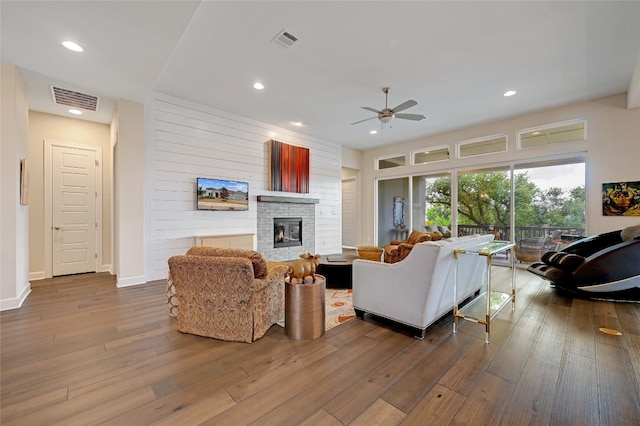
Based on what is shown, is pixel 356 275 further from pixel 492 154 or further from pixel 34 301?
pixel 492 154

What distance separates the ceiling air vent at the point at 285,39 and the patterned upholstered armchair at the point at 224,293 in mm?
2611

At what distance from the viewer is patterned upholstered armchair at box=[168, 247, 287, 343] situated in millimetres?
2455

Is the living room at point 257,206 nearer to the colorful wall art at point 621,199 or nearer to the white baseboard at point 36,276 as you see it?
the white baseboard at point 36,276

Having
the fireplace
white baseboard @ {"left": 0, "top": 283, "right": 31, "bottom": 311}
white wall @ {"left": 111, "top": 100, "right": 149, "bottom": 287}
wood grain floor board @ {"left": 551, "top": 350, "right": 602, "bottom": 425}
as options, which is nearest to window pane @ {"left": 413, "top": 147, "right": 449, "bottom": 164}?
the fireplace

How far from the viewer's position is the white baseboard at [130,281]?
430 centimetres

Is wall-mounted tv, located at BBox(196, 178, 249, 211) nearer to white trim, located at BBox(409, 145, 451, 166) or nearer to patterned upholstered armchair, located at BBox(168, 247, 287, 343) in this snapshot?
patterned upholstered armchair, located at BBox(168, 247, 287, 343)

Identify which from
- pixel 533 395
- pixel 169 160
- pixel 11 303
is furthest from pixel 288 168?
pixel 533 395

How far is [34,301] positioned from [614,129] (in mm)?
9716

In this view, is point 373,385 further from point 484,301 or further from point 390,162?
point 390,162

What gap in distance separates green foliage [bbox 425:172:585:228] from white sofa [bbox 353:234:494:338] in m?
3.83

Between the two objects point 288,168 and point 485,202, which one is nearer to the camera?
point 485,202

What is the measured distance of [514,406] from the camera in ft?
5.48

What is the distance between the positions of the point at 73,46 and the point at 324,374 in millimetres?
4402

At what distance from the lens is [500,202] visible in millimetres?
6164
